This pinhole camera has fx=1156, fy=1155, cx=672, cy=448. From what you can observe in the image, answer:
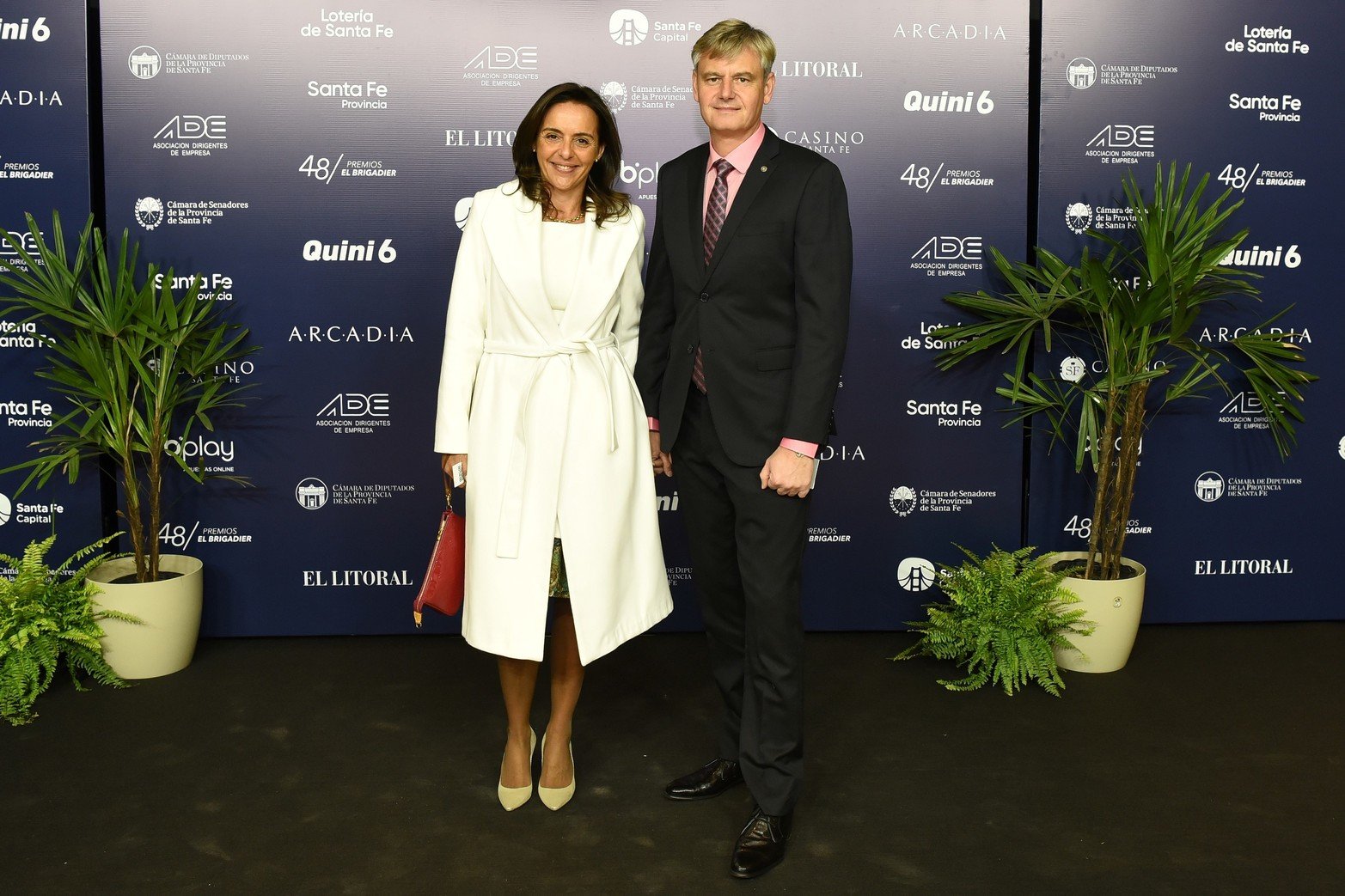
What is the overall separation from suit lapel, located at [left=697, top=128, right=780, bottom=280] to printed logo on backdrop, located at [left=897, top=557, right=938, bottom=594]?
2100mm

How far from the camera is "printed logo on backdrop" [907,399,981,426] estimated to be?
433 cm

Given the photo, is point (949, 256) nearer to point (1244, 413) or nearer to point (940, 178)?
point (940, 178)

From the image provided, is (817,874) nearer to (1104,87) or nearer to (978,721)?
(978,721)

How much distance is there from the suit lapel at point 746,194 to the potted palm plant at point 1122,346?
5.26 feet

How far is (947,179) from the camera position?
4215 mm

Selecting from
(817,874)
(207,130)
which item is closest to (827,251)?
(817,874)

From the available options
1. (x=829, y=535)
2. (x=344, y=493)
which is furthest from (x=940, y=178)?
(x=344, y=493)

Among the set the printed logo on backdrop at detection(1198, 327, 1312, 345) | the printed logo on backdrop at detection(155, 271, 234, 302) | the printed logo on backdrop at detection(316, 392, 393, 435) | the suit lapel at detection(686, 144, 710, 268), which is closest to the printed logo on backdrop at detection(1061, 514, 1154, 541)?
the printed logo on backdrop at detection(1198, 327, 1312, 345)

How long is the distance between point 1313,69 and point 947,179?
55.1 inches

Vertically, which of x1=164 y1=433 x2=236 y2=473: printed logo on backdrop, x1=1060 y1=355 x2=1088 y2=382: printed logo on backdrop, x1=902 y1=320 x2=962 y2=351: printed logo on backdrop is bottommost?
x1=164 y1=433 x2=236 y2=473: printed logo on backdrop

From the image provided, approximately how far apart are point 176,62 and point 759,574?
2.88m

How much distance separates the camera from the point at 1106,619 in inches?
155

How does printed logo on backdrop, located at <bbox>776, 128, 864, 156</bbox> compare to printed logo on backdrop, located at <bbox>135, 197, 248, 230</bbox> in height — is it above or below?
above

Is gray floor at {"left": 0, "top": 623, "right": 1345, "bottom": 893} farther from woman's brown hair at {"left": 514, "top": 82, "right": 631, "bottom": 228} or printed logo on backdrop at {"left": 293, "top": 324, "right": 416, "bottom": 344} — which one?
woman's brown hair at {"left": 514, "top": 82, "right": 631, "bottom": 228}
